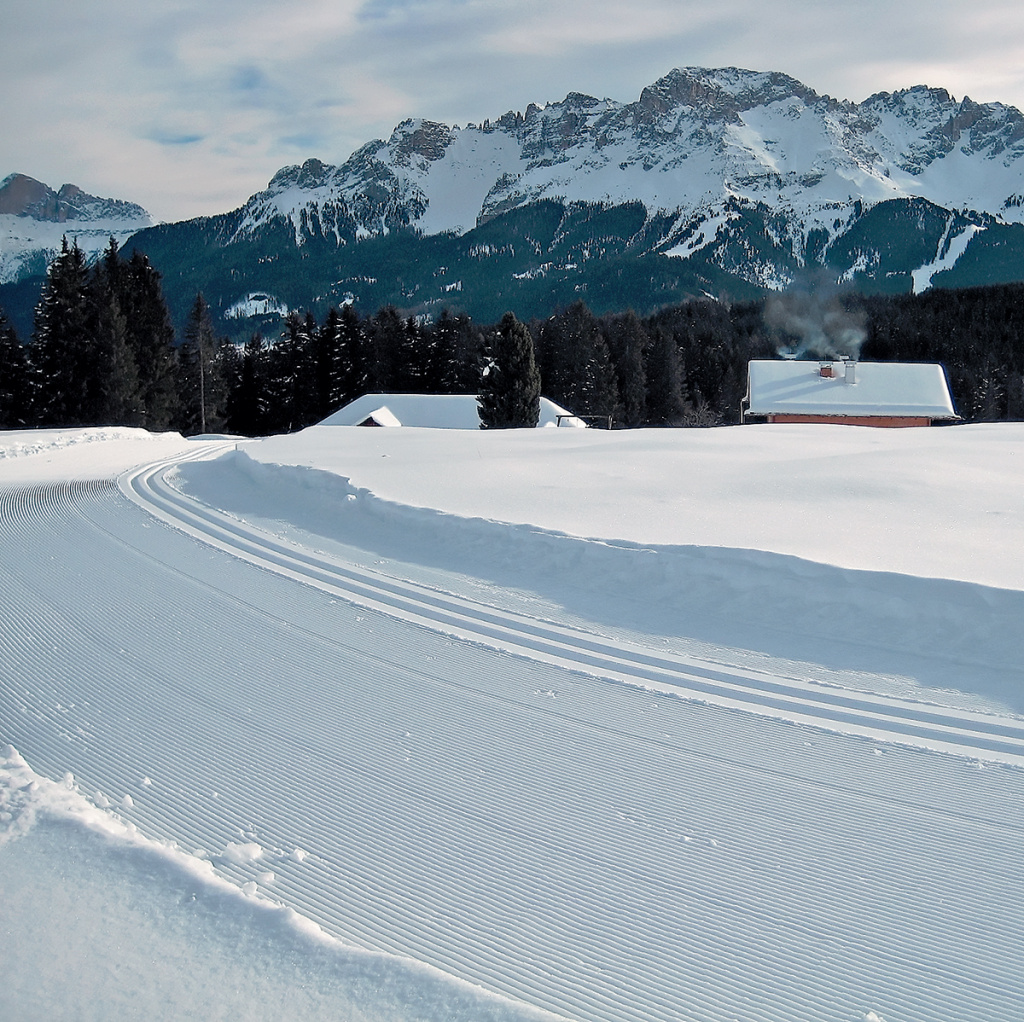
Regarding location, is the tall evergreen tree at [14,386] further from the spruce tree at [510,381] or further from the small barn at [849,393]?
the small barn at [849,393]

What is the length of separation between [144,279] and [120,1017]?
2158 inches

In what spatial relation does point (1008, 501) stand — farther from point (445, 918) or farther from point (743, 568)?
point (445, 918)

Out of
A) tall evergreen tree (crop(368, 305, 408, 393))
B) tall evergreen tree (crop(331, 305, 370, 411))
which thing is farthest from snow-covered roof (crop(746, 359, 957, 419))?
tall evergreen tree (crop(331, 305, 370, 411))

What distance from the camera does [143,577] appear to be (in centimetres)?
759

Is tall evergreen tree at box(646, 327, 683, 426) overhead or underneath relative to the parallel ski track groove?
underneath

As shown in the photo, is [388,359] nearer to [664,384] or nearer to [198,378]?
[198,378]

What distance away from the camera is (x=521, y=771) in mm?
4219

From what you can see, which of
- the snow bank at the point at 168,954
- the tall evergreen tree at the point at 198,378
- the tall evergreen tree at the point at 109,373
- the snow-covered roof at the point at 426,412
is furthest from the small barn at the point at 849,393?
the snow bank at the point at 168,954

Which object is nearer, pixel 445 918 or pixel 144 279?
pixel 445 918

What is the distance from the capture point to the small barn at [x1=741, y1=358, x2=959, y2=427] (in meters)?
40.8

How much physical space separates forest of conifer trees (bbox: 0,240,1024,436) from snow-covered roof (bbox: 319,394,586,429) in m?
2.00

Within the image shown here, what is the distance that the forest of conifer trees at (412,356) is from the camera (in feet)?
140

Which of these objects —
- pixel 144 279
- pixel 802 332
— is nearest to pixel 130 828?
pixel 144 279

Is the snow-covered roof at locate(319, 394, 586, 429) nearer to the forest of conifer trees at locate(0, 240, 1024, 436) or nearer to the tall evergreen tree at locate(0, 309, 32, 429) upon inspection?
the forest of conifer trees at locate(0, 240, 1024, 436)
